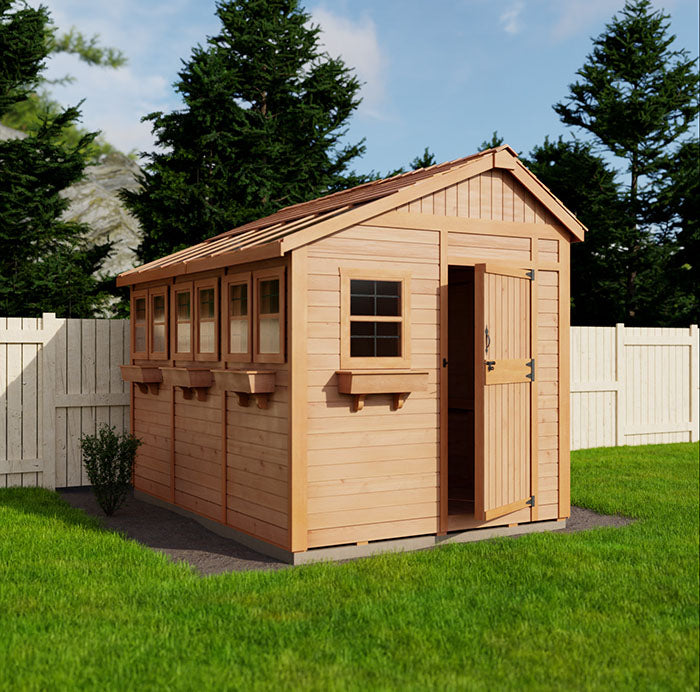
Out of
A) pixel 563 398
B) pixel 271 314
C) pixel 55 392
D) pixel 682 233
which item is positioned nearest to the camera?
pixel 271 314

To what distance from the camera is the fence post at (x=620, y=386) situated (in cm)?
1441

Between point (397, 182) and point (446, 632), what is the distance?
4.63 m

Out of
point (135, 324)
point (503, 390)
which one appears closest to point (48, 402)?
point (135, 324)

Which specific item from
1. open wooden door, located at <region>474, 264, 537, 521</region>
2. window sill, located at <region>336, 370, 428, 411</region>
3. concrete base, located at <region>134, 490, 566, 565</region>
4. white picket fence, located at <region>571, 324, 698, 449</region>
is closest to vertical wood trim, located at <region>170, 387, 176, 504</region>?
concrete base, located at <region>134, 490, 566, 565</region>

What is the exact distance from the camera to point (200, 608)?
A: 231 inches

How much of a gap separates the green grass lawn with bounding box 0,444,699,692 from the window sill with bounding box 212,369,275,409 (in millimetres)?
1543

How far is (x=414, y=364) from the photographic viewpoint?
7766mm

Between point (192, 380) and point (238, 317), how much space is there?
3.04 ft

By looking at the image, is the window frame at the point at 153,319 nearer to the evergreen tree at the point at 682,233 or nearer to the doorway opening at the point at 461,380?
the doorway opening at the point at 461,380

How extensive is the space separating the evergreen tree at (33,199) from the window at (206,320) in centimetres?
774

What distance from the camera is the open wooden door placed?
7.70 metres

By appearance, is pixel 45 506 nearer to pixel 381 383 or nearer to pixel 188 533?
pixel 188 533

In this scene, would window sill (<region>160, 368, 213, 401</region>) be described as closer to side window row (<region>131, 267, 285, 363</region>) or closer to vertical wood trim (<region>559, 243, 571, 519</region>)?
side window row (<region>131, 267, 285, 363</region>)

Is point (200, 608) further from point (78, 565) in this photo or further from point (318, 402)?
point (318, 402)
